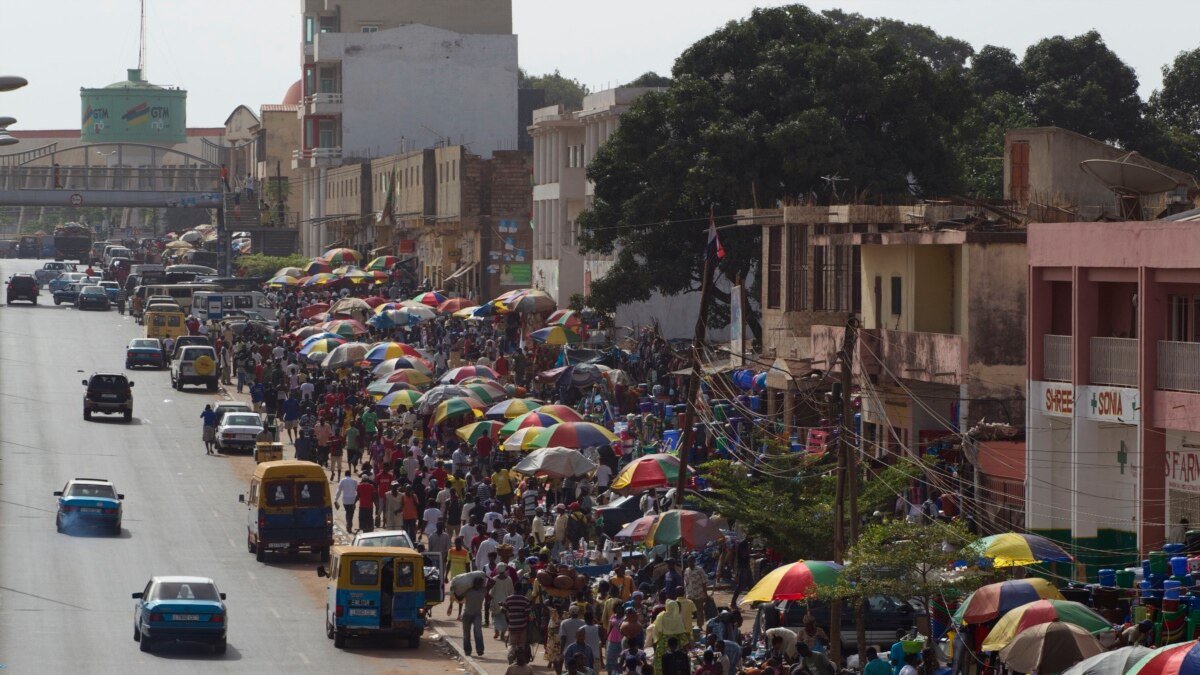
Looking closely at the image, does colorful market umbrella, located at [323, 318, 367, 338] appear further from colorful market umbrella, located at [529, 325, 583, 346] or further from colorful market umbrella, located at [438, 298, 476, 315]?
colorful market umbrella, located at [529, 325, 583, 346]

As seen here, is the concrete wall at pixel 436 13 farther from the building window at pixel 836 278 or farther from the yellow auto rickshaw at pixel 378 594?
the yellow auto rickshaw at pixel 378 594

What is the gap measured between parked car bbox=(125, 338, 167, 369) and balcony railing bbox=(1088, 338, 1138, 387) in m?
44.3

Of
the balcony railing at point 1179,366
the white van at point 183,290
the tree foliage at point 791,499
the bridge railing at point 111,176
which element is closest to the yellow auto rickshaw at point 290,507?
the tree foliage at point 791,499

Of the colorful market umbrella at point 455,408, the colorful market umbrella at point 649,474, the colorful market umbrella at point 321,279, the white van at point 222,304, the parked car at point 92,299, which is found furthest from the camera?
the parked car at point 92,299

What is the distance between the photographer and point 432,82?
350 ft

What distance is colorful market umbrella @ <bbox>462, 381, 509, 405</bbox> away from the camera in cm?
4366

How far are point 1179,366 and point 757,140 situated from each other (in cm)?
2314

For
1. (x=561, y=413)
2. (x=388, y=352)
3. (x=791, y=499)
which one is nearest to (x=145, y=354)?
(x=388, y=352)

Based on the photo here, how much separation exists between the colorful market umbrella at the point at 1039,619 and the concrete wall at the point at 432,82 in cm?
8671

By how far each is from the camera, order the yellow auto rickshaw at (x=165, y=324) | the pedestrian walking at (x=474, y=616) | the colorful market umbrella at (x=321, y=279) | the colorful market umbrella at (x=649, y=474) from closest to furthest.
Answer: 1. the pedestrian walking at (x=474, y=616)
2. the colorful market umbrella at (x=649, y=474)
3. the yellow auto rickshaw at (x=165, y=324)
4. the colorful market umbrella at (x=321, y=279)

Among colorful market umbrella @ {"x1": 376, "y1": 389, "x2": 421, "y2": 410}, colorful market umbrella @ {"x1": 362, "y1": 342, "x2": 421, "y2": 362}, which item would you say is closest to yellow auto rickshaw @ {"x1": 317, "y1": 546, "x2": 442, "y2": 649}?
colorful market umbrella @ {"x1": 376, "y1": 389, "x2": 421, "y2": 410}

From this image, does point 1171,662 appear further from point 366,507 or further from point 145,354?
point 145,354

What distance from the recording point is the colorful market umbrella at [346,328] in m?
60.4

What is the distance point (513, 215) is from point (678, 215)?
30.0 m
